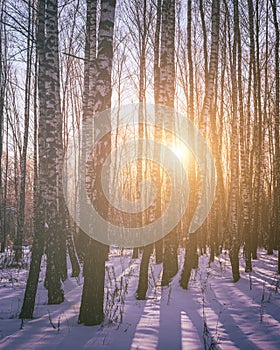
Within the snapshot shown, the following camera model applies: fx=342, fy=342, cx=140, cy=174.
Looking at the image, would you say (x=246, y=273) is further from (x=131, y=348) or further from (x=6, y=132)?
(x=6, y=132)

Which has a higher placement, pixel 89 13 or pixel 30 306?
pixel 89 13

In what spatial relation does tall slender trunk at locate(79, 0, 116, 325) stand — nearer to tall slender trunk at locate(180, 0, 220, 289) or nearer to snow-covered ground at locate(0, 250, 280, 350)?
snow-covered ground at locate(0, 250, 280, 350)

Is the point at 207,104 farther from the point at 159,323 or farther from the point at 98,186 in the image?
the point at 159,323

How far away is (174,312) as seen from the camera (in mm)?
6102

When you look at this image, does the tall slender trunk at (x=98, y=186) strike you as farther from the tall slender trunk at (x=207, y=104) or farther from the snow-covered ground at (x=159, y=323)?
the tall slender trunk at (x=207, y=104)

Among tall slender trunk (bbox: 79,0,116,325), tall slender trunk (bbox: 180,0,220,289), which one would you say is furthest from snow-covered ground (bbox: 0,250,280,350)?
tall slender trunk (bbox: 180,0,220,289)

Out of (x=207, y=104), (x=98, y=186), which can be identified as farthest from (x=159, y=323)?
(x=207, y=104)

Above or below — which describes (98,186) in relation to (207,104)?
below

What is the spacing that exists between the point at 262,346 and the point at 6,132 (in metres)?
23.6

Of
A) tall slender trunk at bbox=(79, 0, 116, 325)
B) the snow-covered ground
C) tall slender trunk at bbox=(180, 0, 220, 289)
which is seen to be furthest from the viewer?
tall slender trunk at bbox=(180, 0, 220, 289)

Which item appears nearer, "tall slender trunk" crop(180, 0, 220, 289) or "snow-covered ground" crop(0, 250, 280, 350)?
"snow-covered ground" crop(0, 250, 280, 350)

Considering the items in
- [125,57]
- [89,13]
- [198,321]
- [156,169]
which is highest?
[125,57]

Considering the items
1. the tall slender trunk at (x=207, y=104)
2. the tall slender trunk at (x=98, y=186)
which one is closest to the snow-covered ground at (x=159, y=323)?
the tall slender trunk at (x=98, y=186)

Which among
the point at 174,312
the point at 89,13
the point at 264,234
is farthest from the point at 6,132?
the point at 174,312
